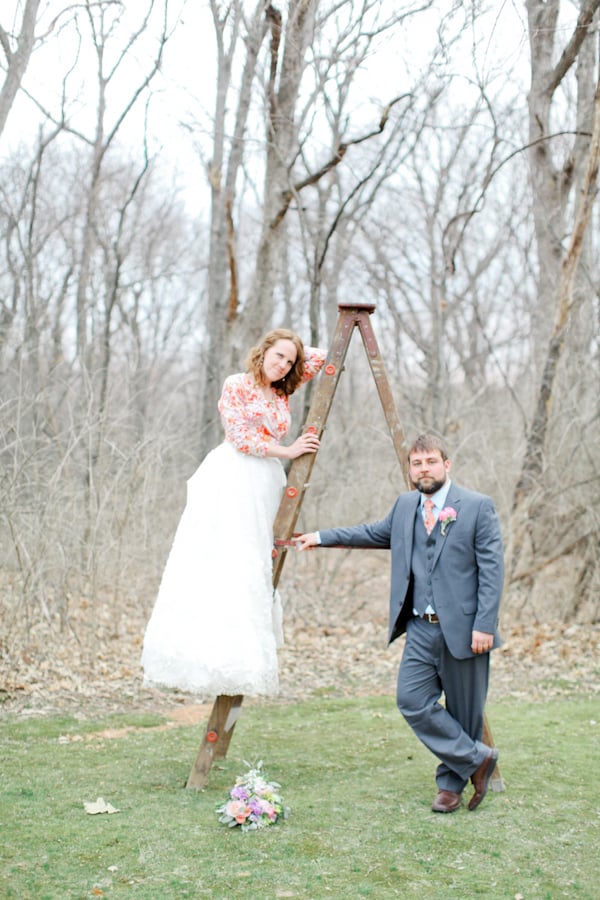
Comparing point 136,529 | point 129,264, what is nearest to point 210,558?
point 136,529

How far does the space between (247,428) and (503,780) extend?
236 cm

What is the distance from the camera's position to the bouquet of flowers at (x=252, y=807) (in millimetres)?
4340

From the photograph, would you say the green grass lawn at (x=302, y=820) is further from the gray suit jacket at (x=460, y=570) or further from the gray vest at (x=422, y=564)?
the gray vest at (x=422, y=564)

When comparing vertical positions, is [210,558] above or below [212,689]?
above

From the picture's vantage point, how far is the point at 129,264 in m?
26.4

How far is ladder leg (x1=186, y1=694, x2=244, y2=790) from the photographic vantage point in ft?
16.7

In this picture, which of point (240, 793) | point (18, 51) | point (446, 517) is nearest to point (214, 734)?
point (240, 793)

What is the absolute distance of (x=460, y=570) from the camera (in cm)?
476

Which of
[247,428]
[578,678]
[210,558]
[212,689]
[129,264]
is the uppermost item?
[129,264]

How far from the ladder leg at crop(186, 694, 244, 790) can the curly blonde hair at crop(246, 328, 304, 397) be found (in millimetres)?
1718

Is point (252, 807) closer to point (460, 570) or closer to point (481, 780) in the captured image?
point (481, 780)

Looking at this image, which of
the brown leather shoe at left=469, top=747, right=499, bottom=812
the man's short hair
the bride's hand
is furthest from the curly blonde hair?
the brown leather shoe at left=469, top=747, right=499, bottom=812

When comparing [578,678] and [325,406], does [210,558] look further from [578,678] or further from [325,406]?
[578,678]

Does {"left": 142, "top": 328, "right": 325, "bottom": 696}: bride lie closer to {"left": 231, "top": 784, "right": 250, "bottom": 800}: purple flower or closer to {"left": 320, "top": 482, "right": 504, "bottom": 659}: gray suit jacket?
{"left": 231, "top": 784, "right": 250, "bottom": 800}: purple flower
